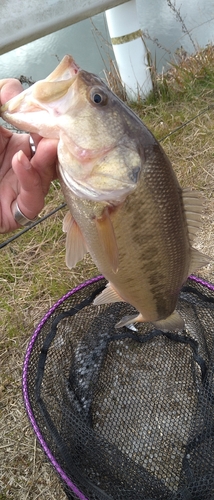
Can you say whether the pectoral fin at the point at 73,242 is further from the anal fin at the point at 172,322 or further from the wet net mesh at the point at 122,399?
the wet net mesh at the point at 122,399

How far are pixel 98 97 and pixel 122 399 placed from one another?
171 cm

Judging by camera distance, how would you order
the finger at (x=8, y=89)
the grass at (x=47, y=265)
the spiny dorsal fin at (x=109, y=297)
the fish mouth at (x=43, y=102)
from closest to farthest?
the fish mouth at (x=43, y=102) < the finger at (x=8, y=89) < the spiny dorsal fin at (x=109, y=297) < the grass at (x=47, y=265)

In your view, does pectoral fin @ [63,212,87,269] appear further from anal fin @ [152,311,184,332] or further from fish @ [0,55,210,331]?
anal fin @ [152,311,184,332]

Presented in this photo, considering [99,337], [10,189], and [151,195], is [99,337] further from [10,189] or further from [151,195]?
[151,195]

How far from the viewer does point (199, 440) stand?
213cm

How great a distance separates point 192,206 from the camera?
5.09 feet

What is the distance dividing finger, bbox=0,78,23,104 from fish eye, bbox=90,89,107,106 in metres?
0.38

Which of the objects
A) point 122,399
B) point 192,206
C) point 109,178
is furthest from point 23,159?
point 122,399

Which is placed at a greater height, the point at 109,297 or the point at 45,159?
the point at 45,159

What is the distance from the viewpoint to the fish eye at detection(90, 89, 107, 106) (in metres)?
1.27

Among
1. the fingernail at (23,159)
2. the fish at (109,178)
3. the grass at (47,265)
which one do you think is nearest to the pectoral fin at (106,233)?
the fish at (109,178)

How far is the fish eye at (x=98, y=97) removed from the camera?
49.9 inches

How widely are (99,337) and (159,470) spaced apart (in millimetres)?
771

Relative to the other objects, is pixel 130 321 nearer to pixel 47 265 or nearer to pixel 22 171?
pixel 22 171
